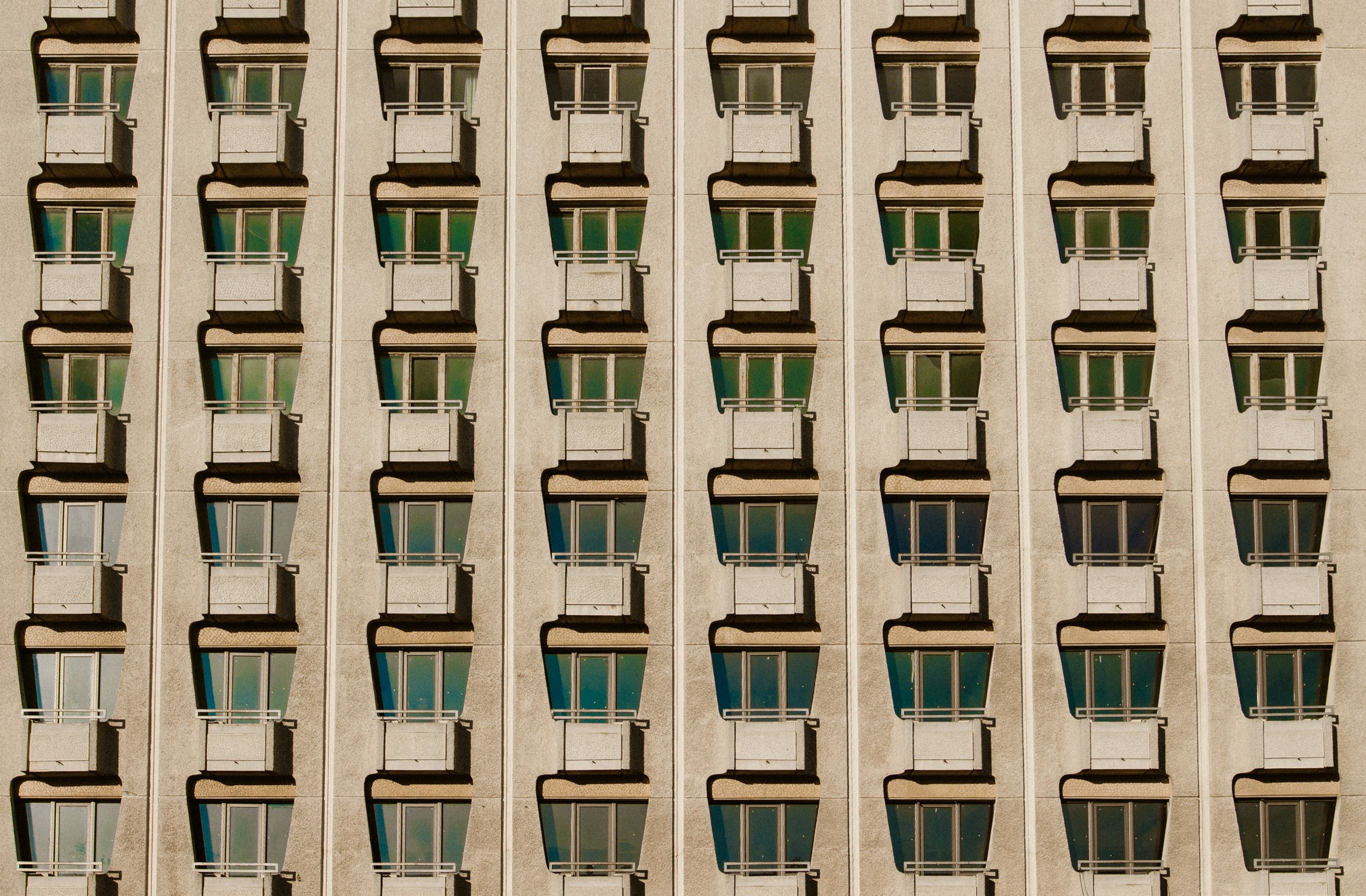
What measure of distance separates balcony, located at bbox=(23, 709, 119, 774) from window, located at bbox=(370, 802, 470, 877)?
6.00 meters

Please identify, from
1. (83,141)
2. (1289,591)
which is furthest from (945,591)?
(83,141)

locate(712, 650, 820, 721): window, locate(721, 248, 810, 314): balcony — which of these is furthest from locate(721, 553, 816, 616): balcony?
locate(721, 248, 810, 314): balcony

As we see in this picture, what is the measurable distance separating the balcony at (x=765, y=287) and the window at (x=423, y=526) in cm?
775

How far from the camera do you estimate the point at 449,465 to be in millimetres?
22844

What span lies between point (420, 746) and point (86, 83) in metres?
17.3

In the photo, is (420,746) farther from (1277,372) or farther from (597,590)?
(1277,372)

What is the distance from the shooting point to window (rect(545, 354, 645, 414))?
23.4 m

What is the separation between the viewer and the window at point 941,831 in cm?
2269

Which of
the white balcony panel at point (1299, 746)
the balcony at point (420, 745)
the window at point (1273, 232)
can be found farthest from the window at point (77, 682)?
the window at point (1273, 232)

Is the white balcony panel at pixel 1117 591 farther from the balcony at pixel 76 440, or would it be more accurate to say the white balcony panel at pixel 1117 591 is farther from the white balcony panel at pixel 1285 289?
the balcony at pixel 76 440

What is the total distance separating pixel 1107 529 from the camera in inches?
909

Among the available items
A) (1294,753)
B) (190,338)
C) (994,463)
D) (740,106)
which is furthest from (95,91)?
(1294,753)

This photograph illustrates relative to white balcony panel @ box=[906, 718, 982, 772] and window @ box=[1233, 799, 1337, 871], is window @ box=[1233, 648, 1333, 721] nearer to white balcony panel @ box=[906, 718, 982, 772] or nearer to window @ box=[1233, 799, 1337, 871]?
window @ box=[1233, 799, 1337, 871]

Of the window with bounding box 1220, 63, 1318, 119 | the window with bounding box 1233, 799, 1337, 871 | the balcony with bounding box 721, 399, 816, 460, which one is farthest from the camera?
the window with bounding box 1220, 63, 1318, 119
